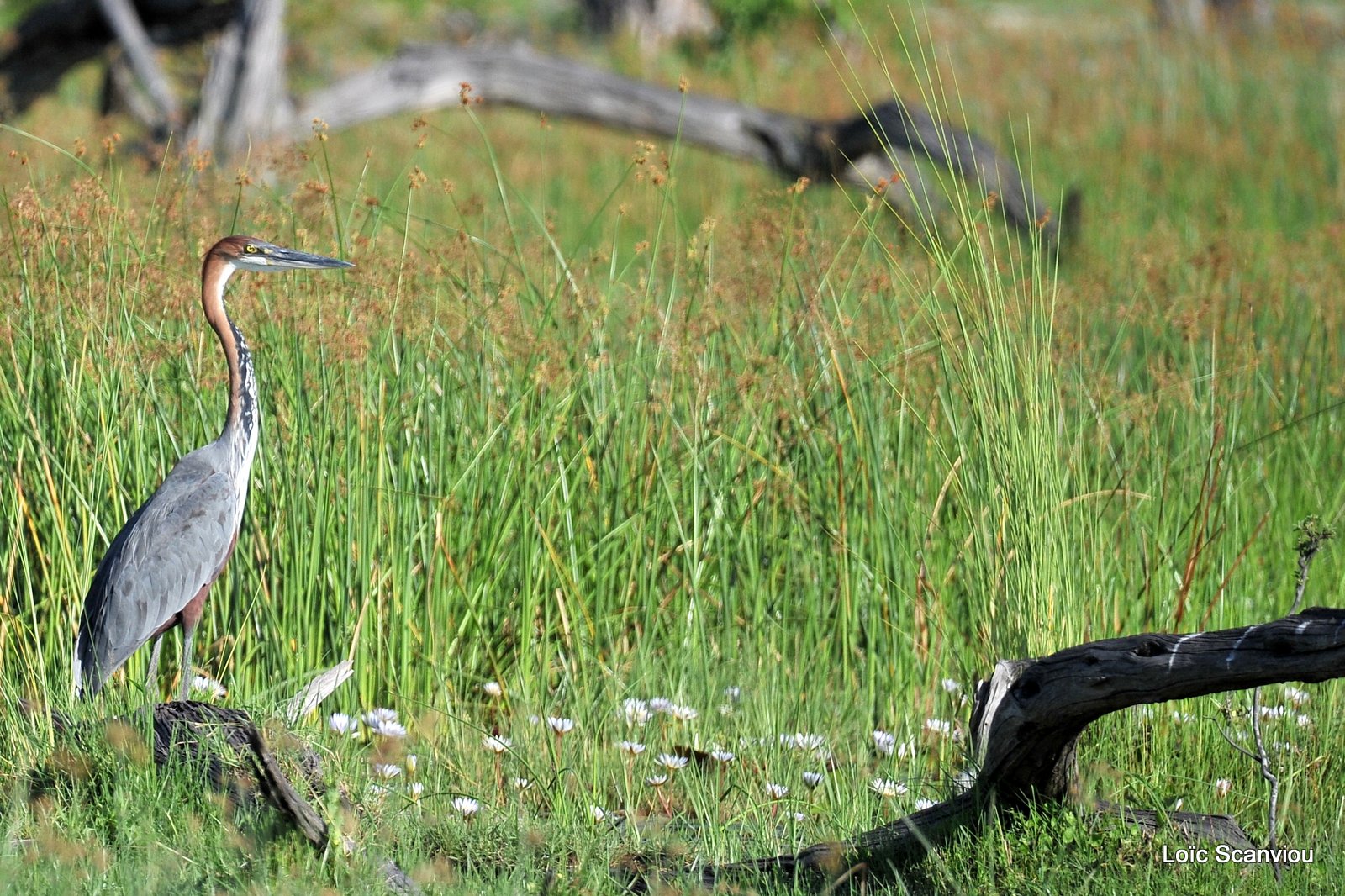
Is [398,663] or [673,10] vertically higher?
[673,10]

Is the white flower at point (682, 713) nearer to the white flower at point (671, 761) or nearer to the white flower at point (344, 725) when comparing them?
the white flower at point (671, 761)

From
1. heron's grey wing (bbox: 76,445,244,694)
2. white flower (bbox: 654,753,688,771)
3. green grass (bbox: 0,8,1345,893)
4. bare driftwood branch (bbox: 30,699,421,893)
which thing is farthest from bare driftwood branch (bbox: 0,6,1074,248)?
bare driftwood branch (bbox: 30,699,421,893)

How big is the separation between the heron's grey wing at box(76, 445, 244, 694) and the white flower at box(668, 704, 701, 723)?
3.65ft

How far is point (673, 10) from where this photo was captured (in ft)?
52.6

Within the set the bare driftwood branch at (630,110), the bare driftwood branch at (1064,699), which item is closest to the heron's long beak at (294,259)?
the bare driftwood branch at (1064,699)

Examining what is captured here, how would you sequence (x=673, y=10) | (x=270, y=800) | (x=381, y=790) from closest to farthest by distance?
(x=270, y=800)
(x=381, y=790)
(x=673, y=10)

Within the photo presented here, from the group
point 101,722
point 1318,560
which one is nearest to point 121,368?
point 101,722

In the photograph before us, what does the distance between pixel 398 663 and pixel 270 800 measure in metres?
1.01

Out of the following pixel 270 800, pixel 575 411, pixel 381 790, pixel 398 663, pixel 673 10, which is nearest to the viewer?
pixel 270 800

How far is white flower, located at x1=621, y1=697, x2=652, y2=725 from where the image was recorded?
309 centimetres

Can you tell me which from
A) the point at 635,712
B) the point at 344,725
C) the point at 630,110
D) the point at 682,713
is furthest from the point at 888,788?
the point at 630,110

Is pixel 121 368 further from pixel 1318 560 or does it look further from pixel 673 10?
pixel 673 10

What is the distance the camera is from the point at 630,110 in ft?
24.6

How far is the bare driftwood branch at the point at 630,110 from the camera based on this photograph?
23.4 feet
